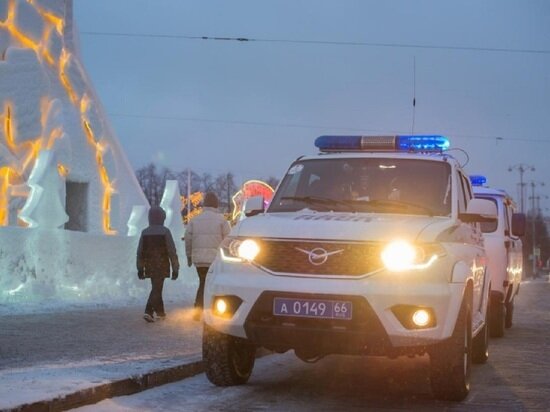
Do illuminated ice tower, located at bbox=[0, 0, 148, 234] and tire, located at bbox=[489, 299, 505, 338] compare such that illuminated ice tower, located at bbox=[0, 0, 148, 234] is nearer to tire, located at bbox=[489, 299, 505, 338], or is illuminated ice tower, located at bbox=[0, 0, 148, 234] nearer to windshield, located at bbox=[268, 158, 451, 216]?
tire, located at bbox=[489, 299, 505, 338]

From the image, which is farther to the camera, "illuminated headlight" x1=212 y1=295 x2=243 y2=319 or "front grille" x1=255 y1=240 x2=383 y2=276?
"illuminated headlight" x1=212 y1=295 x2=243 y2=319

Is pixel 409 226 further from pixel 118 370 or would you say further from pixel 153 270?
pixel 153 270

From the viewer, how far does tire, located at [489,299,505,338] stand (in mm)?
13884

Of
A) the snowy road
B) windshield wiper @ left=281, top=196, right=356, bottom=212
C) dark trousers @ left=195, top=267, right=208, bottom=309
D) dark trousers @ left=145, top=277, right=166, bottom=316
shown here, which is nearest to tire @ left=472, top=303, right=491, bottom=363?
the snowy road

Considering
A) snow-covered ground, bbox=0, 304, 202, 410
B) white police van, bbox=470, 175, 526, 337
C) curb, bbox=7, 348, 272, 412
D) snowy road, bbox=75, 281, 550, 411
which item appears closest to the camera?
curb, bbox=7, 348, 272, 412

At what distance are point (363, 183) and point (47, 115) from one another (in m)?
13.2

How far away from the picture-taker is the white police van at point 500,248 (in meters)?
13.2

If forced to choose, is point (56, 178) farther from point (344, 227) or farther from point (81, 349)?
point (344, 227)

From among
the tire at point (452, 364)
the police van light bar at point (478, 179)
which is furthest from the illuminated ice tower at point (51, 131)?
the tire at point (452, 364)

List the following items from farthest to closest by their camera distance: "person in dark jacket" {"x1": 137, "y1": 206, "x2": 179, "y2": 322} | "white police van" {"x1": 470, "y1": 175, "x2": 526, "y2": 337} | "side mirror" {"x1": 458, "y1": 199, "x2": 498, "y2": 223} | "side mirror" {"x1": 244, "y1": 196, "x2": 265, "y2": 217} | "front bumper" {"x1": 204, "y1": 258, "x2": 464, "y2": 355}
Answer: "person in dark jacket" {"x1": 137, "y1": 206, "x2": 179, "y2": 322}, "white police van" {"x1": 470, "y1": 175, "x2": 526, "y2": 337}, "side mirror" {"x1": 244, "y1": 196, "x2": 265, "y2": 217}, "side mirror" {"x1": 458, "y1": 199, "x2": 498, "y2": 223}, "front bumper" {"x1": 204, "y1": 258, "x2": 464, "y2": 355}

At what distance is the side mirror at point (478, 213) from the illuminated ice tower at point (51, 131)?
1127cm

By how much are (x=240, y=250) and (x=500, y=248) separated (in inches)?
282

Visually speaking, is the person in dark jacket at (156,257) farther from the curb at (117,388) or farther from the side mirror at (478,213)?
the side mirror at (478,213)

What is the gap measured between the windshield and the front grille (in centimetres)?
107
